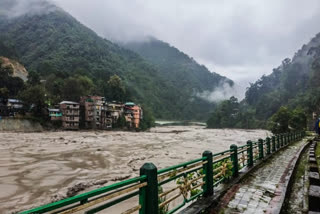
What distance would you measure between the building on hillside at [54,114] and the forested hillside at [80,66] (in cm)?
599

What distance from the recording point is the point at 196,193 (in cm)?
504

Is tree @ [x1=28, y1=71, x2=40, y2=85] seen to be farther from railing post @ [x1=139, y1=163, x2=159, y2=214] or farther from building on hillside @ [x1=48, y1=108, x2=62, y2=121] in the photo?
railing post @ [x1=139, y1=163, x2=159, y2=214]

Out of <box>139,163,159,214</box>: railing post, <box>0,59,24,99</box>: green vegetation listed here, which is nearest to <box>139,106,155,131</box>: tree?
<box>0,59,24,99</box>: green vegetation

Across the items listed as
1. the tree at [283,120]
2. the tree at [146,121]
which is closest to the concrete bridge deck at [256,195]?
the tree at [283,120]

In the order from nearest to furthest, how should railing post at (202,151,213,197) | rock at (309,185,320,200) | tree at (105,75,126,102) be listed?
rock at (309,185,320,200)
railing post at (202,151,213,197)
tree at (105,75,126,102)

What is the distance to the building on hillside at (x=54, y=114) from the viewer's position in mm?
52719

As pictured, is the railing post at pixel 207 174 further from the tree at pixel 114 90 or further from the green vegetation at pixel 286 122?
the tree at pixel 114 90

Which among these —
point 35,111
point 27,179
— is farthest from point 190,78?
point 27,179

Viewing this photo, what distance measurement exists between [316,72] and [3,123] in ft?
379

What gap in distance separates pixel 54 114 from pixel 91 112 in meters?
9.35

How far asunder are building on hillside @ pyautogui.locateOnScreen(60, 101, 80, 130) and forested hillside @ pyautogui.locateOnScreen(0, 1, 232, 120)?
7.14m

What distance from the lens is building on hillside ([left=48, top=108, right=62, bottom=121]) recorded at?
173 ft

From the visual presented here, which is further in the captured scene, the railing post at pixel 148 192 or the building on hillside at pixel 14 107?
the building on hillside at pixel 14 107

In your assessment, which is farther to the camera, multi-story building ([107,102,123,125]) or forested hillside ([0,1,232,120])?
forested hillside ([0,1,232,120])
